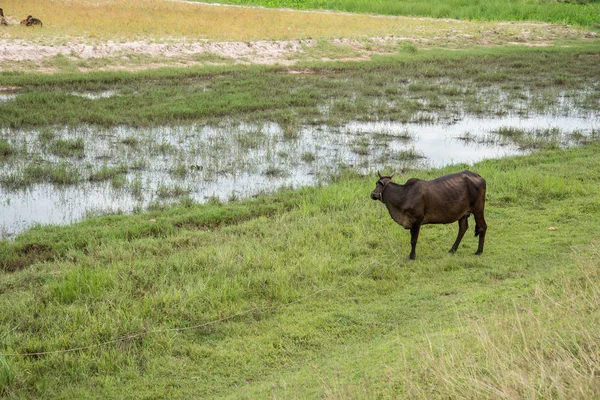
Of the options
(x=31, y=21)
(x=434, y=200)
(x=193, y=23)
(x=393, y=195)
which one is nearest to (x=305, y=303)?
(x=393, y=195)

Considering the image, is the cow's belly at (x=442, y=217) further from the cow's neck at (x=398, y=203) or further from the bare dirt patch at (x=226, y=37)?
the bare dirt patch at (x=226, y=37)

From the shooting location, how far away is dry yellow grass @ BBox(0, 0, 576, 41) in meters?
24.1

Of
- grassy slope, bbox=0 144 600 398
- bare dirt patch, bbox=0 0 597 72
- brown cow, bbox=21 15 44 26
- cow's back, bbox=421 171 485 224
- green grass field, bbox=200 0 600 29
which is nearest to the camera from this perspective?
grassy slope, bbox=0 144 600 398

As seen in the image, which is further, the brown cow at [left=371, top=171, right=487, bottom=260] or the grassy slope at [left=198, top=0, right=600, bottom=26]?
the grassy slope at [left=198, top=0, right=600, bottom=26]

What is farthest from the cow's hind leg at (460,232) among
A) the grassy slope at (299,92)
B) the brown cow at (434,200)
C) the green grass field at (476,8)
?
the green grass field at (476,8)

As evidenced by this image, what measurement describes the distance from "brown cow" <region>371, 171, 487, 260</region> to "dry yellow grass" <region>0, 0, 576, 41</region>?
1762 centimetres

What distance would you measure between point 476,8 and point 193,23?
1946 centimetres

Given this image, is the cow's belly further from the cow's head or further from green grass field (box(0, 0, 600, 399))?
the cow's head

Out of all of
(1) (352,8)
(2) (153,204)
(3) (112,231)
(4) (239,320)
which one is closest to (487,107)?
(2) (153,204)

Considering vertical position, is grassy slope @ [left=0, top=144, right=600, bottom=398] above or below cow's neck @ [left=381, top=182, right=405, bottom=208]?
below

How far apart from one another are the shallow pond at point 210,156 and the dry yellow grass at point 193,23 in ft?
35.1

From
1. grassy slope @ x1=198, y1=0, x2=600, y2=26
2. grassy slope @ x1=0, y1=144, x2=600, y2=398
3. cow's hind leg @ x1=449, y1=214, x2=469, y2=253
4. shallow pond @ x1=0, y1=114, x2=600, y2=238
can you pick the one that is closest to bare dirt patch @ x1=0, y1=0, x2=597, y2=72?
grassy slope @ x1=198, y1=0, x2=600, y2=26

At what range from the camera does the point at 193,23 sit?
2748 cm

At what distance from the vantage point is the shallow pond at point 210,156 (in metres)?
9.95
